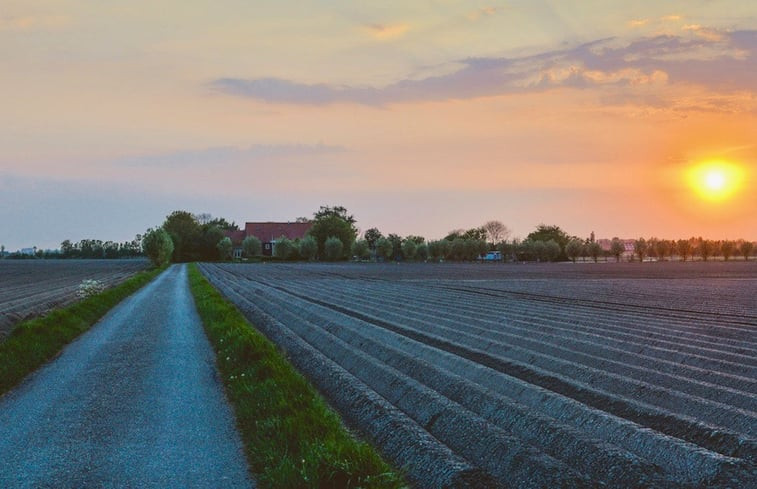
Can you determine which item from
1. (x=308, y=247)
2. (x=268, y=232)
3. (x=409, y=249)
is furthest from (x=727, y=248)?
(x=268, y=232)

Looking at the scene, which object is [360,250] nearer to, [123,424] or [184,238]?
[184,238]

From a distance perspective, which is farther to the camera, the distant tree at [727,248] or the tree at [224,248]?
the distant tree at [727,248]

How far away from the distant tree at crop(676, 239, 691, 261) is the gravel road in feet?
545

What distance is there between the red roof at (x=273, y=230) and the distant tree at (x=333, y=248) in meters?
14.4

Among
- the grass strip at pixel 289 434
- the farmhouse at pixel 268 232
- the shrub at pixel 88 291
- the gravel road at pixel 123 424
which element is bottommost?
the gravel road at pixel 123 424

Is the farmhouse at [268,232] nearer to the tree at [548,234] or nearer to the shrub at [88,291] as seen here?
the tree at [548,234]

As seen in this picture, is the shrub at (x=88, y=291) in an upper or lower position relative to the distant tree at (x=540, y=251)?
lower

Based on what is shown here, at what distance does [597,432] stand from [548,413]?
1.07 metres

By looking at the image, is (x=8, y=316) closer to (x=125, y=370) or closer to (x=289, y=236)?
(x=125, y=370)

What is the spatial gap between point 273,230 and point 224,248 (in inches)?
1119

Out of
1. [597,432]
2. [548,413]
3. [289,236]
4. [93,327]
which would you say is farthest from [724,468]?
[289,236]

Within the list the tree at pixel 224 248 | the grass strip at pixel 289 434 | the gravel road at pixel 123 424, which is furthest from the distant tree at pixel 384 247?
the grass strip at pixel 289 434

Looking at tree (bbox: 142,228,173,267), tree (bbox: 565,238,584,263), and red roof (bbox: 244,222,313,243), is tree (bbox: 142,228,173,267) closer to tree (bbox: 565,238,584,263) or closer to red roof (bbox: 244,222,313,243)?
red roof (bbox: 244,222,313,243)

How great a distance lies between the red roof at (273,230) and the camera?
507 ft
